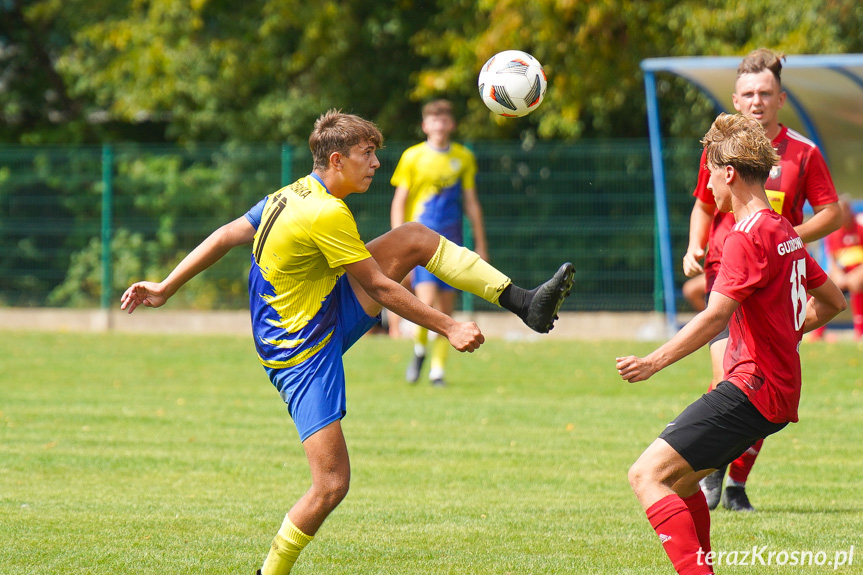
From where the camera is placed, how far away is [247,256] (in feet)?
56.2

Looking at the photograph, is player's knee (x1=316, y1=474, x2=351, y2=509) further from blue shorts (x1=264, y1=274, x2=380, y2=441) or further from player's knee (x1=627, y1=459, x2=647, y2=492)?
player's knee (x1=627, y1=459, x2=647, y2=492)

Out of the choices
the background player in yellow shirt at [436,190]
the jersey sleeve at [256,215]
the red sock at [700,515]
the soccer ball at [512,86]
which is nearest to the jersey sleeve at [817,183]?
the soccer ball at [512,86]

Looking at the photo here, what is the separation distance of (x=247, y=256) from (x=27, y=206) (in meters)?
3.30

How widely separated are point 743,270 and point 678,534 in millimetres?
927

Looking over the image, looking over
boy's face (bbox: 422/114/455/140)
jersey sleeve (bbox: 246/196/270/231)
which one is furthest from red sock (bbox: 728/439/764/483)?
boy's face (bbox: 422/114/455/140)

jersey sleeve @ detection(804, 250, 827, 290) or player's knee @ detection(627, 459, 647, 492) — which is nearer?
player's knee @ detection(627, 459, 647, 492)

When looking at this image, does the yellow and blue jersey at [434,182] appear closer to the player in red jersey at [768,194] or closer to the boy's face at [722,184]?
the player in red jersey at [768,194]

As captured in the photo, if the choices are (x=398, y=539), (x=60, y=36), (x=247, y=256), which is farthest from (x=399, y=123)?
(x=398, y=539)

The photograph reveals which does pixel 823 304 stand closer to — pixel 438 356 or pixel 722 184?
pixel 722 184

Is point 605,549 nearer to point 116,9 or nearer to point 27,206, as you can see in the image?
point 27,206

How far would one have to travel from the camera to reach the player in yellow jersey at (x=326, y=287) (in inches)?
170

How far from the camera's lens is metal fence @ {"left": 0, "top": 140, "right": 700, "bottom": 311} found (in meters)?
15.5

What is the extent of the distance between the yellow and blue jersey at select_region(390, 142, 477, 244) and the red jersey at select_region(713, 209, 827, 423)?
22.3 feet

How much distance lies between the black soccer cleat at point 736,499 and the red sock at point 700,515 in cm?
148
